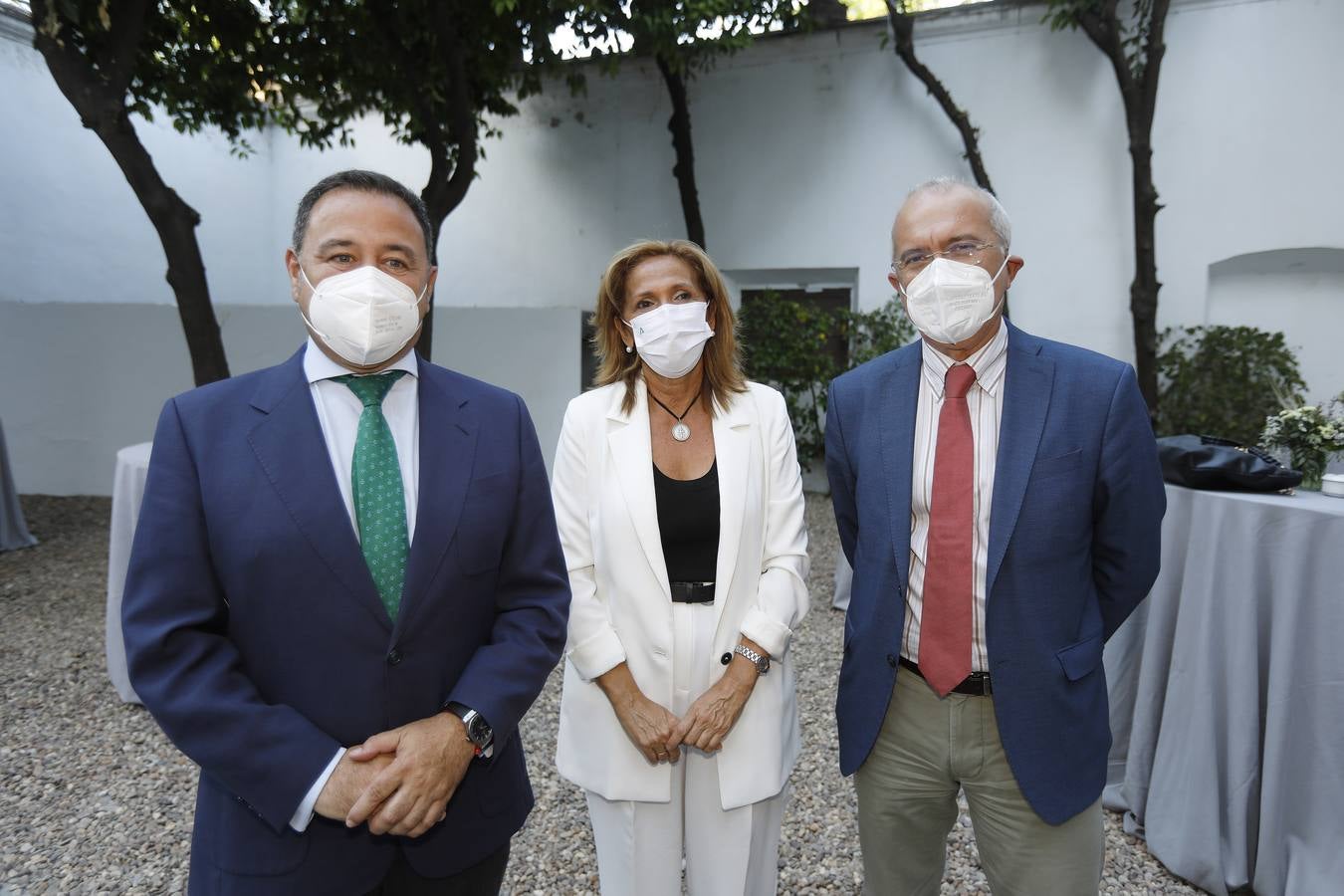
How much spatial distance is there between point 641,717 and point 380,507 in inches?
30.3

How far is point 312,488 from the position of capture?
1248mm

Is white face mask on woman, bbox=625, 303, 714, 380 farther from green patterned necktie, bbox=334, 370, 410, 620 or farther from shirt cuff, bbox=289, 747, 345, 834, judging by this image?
shirt cuff, bbox=289, 747, 345, 834

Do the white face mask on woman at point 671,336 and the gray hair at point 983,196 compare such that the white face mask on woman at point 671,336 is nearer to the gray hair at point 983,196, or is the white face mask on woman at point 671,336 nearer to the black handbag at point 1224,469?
the gray hair at point 983,196

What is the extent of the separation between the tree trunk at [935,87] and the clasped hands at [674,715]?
713 cm

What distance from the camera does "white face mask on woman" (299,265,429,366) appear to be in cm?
133

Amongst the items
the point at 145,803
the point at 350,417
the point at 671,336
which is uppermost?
the point at 671,336

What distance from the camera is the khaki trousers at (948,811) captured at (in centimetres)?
155

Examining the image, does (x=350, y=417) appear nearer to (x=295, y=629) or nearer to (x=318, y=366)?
(x=318, y=366)

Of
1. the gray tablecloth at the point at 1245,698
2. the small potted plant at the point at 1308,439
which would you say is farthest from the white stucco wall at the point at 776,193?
the gray tablecloth at the point at 1245,698

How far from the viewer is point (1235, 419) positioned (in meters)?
6.81

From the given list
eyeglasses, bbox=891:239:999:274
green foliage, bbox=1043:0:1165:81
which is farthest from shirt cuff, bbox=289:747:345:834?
green foliage, bbox=1043:0:1165:81

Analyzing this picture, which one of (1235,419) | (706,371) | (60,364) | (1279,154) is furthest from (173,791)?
(1279,154)

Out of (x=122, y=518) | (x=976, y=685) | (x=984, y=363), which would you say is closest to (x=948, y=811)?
(x=976, y=685)

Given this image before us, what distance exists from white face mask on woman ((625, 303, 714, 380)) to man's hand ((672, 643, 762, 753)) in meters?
0.71
